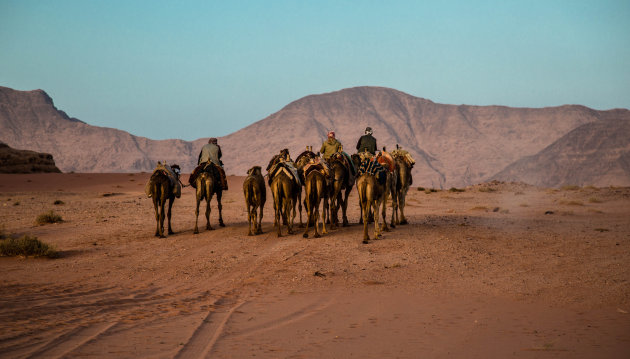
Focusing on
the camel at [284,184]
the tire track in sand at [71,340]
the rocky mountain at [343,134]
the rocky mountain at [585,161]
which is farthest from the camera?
the rocky mountain at [343,134]

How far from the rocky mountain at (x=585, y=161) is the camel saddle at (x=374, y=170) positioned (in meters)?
81.6

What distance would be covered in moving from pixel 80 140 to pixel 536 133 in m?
131

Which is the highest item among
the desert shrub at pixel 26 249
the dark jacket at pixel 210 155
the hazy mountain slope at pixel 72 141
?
the hazy mountain slope at pixel 72 141

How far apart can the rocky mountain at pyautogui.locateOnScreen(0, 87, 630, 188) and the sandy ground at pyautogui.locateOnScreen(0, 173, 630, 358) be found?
112m

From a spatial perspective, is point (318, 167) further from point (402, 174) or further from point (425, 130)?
point (425, 130)

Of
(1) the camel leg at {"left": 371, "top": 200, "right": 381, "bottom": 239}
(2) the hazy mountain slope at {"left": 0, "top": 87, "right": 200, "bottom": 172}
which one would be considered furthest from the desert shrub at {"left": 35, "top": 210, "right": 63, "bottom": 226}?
(2) the hazy mountain slope at {"left": 0, "top": 87, "right": 200, "bottom": 172}

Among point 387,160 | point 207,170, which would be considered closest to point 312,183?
point 387,160

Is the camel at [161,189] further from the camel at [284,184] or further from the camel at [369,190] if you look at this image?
the camel at [369,190]

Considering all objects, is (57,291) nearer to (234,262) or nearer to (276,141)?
(234,262)

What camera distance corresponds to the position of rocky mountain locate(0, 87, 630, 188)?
141 m

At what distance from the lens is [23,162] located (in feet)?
215

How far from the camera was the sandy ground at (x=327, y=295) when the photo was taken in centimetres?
698

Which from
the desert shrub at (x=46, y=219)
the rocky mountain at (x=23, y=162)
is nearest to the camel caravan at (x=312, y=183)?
the desert shrub at (x=46, y=219)

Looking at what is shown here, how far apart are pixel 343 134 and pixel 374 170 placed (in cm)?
14107
